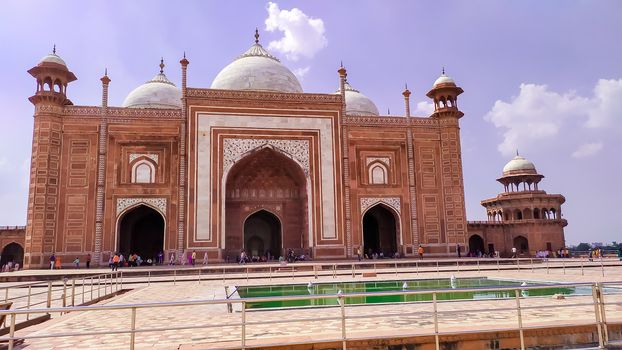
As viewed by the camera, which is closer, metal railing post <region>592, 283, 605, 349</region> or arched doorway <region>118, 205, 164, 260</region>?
metal railing post <region>592, 283, 605, 349</region>

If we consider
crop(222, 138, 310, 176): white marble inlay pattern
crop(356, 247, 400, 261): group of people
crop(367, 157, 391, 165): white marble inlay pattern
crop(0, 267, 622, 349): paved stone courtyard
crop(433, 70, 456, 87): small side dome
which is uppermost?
crop(433, 70, 456, 87): small side dome

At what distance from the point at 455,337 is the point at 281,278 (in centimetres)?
817

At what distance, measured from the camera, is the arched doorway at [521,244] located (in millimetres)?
24000

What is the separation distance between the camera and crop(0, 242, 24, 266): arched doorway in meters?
21.2

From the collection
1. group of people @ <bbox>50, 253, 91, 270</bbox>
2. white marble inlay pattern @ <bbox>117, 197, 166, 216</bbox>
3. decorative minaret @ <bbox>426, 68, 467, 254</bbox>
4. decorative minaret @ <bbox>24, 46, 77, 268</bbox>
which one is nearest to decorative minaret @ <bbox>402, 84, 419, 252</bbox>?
decorative minaret @ <bbox>426, 68, 467, 254</bbox>

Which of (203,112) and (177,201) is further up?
(203,112)

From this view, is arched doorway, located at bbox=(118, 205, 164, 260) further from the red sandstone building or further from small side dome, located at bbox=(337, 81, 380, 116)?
small side dome, located at bbox=(337, 81, 380, 116)

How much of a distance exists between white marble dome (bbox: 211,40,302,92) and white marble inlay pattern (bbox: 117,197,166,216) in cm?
617

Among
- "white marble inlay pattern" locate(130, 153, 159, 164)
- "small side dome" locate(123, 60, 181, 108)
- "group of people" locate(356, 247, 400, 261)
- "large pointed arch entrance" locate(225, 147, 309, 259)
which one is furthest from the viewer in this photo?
"small side dome" locate(123, 60, 181, 108)

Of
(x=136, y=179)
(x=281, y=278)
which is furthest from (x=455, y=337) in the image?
(x=136, y=179)

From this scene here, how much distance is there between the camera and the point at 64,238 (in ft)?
54.1

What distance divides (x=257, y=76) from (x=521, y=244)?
613 inches

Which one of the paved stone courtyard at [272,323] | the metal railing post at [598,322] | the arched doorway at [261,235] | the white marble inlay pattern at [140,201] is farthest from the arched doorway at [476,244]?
the metal railing post at [598,322]

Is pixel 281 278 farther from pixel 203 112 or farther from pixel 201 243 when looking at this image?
pixel 203 112
